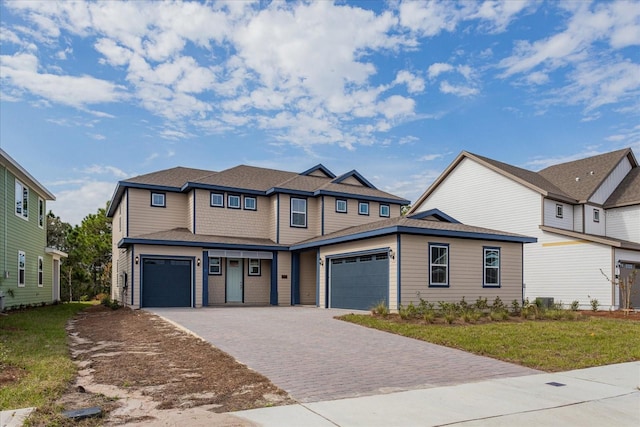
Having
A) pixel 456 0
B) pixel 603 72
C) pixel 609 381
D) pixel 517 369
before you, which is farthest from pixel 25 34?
pixel 603 72

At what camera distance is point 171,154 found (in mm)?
27781

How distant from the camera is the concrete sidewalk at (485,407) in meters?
5.30

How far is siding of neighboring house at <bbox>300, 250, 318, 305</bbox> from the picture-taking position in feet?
78.5

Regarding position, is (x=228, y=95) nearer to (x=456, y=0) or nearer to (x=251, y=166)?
(x=456, y=0)

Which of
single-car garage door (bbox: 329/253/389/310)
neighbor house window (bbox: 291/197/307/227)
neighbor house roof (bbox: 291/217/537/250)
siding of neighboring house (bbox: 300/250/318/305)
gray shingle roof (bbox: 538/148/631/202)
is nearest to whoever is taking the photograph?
neighbor house roof (bbox: 291/217/537/250)

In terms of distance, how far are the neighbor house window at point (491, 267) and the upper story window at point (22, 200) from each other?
59.2 ft

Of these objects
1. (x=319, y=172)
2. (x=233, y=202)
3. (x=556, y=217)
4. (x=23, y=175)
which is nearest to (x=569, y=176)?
(x=556, y=217)

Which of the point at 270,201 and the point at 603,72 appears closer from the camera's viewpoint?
the point at 603,72

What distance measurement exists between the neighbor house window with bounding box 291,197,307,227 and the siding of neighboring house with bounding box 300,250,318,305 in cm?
150

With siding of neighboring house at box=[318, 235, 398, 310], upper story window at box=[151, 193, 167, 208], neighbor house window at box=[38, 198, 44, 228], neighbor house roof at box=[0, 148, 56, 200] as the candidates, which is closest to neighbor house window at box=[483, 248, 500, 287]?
siding of neighboring house at box=[318, 235, 398, 310]

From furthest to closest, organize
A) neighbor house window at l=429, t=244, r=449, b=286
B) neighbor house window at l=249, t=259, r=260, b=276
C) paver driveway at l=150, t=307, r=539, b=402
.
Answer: neighbor house window at l=249, t=259, r=260, b=276
neighbor house window at l=429, t=244, r=449, b=286
paver driveway at l=150, t=307, r=539, b=402

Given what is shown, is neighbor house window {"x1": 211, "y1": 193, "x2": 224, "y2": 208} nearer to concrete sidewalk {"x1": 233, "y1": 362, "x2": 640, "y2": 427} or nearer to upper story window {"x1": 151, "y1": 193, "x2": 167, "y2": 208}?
upper story window {"x1": 151, "y1": 193, "x2": 167, "y2": 208}

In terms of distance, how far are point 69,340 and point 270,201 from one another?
1451cm

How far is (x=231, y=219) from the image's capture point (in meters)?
23.5
